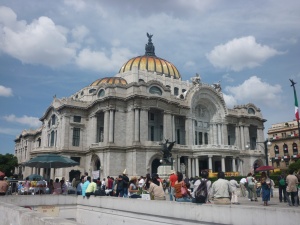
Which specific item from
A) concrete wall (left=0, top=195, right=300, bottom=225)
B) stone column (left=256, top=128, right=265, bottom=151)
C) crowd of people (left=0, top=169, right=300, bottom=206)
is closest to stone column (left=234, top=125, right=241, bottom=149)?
stone column (left=256, top=128, right=265, bottom=151)

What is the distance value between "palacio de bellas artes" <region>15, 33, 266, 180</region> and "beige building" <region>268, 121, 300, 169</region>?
7.84 metres

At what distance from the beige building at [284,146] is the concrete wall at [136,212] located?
56754 millimetres

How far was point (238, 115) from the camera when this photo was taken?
62.2 m

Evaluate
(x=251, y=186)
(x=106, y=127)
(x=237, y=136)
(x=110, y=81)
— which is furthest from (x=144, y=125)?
(x=251, y=186)

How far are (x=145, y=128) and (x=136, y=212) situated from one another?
34024 millimetres

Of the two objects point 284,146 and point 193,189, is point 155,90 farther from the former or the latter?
point 284,146

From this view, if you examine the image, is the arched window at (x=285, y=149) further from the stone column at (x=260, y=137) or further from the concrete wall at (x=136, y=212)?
the concrete wall at (x=136, y=212)

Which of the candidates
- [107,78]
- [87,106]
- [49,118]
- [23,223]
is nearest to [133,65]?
[107,78]

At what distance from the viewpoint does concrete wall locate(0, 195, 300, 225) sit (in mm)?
8344

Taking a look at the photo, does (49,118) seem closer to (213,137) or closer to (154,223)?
(213,137)

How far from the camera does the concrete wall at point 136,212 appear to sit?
8.34m

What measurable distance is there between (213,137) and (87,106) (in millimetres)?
24369

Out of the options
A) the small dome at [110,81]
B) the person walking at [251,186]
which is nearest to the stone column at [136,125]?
the small dome at [110,81]

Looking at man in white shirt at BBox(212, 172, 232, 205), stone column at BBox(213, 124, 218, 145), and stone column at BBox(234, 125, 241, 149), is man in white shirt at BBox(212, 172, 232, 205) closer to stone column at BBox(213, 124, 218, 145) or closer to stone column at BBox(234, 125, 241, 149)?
stone column at BBox(213, 124, 218, 145)
